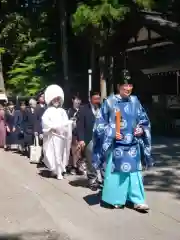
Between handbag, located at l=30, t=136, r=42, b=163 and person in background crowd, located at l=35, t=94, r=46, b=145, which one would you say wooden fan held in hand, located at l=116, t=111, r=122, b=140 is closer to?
handbag, located at l=30, t=136, r=42, b=163

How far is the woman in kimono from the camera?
20.5ft

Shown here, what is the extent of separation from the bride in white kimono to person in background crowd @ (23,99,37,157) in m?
3.03

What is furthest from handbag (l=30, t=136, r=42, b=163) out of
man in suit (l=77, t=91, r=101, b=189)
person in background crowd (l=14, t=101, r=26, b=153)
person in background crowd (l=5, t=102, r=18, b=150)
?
person in background crowd (l=5, t=102, r=18, b=150)

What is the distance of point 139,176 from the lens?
6.35m

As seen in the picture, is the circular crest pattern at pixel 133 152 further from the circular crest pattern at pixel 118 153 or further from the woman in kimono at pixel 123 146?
the circular crest pattern at pixel 118 153

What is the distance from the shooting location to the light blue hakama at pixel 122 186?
6.30 m

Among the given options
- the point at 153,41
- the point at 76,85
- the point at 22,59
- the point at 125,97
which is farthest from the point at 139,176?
the point at 22,59

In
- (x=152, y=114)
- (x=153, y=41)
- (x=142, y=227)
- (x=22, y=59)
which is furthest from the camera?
(x=22, y=59)

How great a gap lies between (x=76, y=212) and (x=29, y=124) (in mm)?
6701

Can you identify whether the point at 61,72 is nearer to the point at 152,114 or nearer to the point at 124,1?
the point at 152,114

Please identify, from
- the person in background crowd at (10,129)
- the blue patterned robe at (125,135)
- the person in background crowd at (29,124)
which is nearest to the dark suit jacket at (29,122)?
the person in background crowd at (29,124)

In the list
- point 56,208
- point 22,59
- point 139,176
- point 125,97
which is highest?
point 22,59

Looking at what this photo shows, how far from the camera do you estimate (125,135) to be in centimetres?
628

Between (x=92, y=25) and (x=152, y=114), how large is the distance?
461 cm
